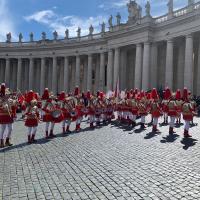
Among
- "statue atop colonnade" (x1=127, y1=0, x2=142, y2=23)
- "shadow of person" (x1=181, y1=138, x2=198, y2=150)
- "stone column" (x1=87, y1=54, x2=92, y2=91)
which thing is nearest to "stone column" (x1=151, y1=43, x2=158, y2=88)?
"statue atop colonnade" (x1=127, y1=0, x2=142, y2=23)

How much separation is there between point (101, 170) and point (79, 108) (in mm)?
9936

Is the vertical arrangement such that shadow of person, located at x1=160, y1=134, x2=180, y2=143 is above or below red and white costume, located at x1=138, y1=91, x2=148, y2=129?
below

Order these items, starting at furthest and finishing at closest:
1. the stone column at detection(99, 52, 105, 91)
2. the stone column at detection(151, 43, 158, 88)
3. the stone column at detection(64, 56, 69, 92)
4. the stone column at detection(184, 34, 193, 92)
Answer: the stone column at detection(64, 56, 69, 92)
the stone column at detection(99, 52, 105, 91)
the stone column at detection(151, 43, 158, 88)
the stone column at detection(184, 34, 193, 92)

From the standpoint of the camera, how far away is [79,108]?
1892 centimetres

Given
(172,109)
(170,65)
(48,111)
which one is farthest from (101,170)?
(170,65)

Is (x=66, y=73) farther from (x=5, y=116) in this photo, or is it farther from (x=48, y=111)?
(x=5, y=116)

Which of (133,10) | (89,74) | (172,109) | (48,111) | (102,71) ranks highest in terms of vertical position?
(133,10)

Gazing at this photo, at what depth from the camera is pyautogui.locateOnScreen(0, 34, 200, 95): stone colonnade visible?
39.4 meters

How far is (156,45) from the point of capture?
4303cm

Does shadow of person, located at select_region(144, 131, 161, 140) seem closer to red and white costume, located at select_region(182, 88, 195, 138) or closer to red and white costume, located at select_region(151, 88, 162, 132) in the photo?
red and white costume, located at select_region(151, 88, 162, 132)

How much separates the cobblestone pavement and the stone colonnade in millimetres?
25160

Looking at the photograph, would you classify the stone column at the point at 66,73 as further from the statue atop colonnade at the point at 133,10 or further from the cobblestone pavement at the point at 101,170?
the cobblestone pavement at the point at 101,170

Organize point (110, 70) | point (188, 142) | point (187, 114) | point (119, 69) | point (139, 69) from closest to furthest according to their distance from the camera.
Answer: point (188, 142) → point (187, 114) → point (139, 69) → point (119, 69) → point (110, 70)

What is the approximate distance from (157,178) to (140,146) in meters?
4.83
